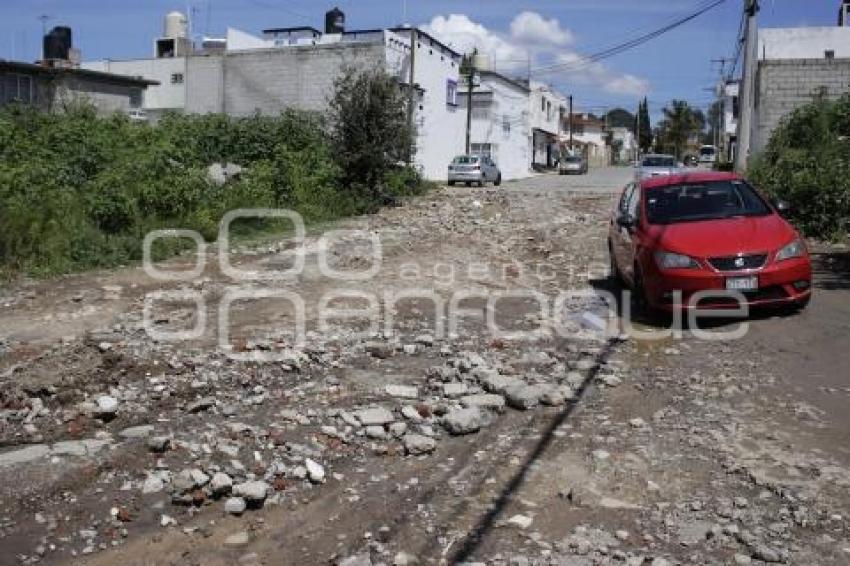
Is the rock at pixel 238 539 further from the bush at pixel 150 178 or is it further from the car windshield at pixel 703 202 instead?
the bush at pixel 150 178

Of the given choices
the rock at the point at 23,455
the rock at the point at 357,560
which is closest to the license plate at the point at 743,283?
the rock at the point at 357,560

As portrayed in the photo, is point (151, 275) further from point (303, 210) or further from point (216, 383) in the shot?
point (303, 210)

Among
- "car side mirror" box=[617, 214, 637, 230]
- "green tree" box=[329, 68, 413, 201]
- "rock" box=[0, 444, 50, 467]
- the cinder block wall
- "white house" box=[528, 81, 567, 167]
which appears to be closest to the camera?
"rock" box=[0, 444, 50, 467]

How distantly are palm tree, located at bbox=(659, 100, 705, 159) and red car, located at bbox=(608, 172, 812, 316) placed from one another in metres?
84.4

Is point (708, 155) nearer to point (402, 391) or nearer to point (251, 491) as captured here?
point (402, 391)

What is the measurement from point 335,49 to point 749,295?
2898 centimetres

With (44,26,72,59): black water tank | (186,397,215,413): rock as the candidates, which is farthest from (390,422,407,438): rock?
(44,26,72,59): black water tank

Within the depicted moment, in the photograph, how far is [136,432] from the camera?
5.49 metres

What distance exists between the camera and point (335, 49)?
34.6 metres

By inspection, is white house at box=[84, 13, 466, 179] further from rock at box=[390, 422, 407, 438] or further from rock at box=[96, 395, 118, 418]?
rock at box=[390, 422, 407, 438]

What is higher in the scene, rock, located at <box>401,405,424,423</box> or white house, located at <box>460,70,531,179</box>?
white house, located at <box>460,70,531,179</box>

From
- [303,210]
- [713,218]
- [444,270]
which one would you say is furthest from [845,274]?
[303,210]

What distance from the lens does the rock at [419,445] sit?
17.2 ft

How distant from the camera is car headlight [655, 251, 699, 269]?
27.6 feet
